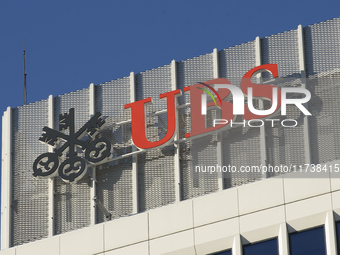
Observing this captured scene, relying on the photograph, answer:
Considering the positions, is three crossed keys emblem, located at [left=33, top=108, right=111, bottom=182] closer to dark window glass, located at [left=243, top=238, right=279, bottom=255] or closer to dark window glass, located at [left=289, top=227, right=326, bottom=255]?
Result: dark window glass, located at [left=243, top=238, right=279, bottom=255]

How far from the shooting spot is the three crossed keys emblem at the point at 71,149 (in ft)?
129

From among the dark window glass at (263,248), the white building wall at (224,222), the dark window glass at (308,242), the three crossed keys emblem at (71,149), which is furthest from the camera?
the three crossed keys emblem at (71,149)

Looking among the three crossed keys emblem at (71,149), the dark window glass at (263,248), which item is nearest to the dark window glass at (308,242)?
the dark window glass at (263,248)

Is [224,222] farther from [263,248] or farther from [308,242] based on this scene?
[308,242]

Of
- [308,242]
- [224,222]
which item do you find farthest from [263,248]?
[224,222]

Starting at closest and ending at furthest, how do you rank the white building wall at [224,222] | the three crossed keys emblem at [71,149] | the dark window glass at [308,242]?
1. the dark window glass at [308,242]
2. the white building wall at [224,222]
3. the three crossed keys emblem at [71,149]

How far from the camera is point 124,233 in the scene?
119 feet

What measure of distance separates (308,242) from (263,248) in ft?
5.16

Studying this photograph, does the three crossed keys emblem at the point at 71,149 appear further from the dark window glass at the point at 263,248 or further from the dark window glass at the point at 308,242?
the dark window glass at the point at 308,242

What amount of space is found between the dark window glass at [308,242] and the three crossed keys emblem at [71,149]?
29.7ft

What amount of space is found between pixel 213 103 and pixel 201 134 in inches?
49.2

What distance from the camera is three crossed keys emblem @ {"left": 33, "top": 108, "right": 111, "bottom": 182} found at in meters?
39.3

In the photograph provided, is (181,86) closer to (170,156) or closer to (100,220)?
(170,156)

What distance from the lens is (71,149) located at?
39969mm
